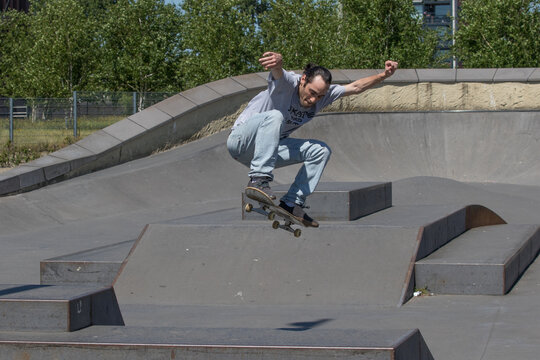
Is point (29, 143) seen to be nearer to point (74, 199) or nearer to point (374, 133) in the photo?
point (74, 199)

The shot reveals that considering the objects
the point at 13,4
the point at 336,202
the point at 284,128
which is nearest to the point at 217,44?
the point at 336,202

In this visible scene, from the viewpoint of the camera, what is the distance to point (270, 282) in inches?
309

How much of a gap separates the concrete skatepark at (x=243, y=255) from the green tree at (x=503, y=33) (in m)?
15.8

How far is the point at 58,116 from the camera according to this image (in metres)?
17.5

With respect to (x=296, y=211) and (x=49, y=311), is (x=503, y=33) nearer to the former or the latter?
(x=296, y=211)

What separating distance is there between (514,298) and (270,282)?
8.20ft

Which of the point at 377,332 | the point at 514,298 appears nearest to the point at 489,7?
the point at 514,298

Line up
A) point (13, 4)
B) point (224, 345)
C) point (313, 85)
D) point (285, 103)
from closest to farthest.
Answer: point (224, 345)
point (313, 85)
point (285, 103)
point (13, 4)

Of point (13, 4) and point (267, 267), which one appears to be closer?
point (267, 267)

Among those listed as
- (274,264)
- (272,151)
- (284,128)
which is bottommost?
(274,264)

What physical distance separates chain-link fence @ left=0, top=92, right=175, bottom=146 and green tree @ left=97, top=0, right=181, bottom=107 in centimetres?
2015

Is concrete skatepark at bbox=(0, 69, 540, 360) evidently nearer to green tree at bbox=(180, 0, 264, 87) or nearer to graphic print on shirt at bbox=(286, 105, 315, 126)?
graphic print on shirt at bbox=(286, 105, 315, 126)

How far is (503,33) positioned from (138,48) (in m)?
18.1

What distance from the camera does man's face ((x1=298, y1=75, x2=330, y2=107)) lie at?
605 cm
